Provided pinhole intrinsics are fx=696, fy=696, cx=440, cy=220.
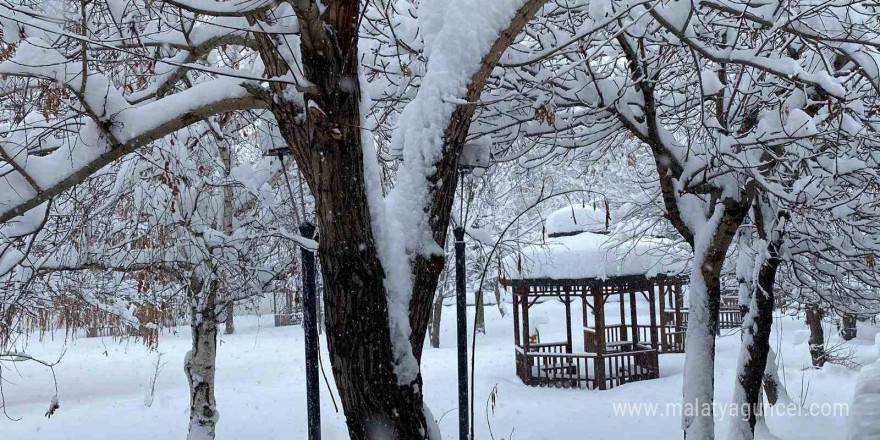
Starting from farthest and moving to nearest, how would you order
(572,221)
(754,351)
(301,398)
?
1. (572,221)
2. (301,398)
3. (754,351)

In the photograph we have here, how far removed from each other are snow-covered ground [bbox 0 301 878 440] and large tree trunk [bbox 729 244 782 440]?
341 cm

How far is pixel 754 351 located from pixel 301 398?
12.7 metres

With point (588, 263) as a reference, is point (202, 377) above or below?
below

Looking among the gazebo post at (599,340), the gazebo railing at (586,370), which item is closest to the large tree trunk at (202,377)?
the gazebo railing at (586,370)

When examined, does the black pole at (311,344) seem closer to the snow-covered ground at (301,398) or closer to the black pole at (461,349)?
the black pole at (461,349)

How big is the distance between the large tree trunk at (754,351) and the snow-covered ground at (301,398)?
3407 mm

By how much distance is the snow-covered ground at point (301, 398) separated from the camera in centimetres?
1357

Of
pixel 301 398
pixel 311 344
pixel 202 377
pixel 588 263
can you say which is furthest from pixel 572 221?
pixel 311 344

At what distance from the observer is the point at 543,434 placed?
13.2 m

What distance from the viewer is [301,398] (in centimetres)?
1789

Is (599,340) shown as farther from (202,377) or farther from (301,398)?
(202,377)

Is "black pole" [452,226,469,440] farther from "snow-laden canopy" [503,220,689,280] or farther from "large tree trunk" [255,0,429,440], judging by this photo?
"snow-laden canopy" [503,220,689,280]

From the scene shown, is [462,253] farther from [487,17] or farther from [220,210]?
[220,210]

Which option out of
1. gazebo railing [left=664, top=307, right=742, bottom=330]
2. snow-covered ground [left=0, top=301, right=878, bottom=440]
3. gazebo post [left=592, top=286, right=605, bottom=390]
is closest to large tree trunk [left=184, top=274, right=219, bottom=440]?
snow-covered ground [left=0, top=301, right=878, bottom=440]
